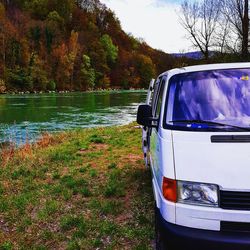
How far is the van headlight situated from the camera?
3.28m

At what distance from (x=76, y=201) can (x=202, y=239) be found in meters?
3.82

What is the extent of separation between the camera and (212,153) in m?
3.35

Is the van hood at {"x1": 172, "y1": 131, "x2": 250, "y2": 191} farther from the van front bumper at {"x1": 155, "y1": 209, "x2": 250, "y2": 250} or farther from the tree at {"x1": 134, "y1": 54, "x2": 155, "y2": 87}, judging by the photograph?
the tree at {"x1": 134, "y1": 54, "x2": 155, "y2": 87}

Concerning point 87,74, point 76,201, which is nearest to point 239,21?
point 76,201

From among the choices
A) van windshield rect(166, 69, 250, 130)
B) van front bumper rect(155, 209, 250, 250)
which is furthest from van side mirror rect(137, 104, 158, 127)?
van front bumper rect(155, 209, 250, 250)

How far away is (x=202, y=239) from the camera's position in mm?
3191

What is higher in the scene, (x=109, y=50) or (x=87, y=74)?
(x=109, y=50)

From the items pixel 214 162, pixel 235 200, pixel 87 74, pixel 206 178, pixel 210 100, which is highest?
pixel 87 74

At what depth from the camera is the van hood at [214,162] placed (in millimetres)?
3213

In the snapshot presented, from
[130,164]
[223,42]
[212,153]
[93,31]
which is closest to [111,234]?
[212,153]

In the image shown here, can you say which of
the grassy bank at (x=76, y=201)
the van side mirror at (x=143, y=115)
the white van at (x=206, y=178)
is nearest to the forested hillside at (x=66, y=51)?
the grassy bank at (x=76, y=201)

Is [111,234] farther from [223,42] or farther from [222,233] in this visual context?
[223,42]

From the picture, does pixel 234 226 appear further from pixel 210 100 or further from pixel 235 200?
pixel 210 100

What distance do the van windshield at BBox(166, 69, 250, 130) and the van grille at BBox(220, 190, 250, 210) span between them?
0.70m
